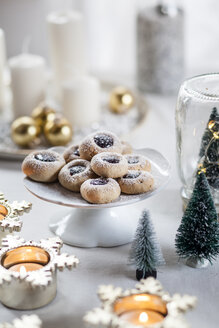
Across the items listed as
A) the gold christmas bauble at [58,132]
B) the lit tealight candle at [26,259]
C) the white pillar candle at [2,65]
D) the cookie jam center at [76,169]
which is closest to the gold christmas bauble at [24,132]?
the gold christmas bauble at [58,132]

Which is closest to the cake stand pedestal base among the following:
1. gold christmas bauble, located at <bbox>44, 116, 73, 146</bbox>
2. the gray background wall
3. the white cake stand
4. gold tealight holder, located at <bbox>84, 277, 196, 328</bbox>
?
the white cake stand

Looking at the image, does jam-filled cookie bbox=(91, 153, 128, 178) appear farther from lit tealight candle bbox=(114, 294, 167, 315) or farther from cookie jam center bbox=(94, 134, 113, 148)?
lit tealight candle bbox=(114, 294, 167, 315)

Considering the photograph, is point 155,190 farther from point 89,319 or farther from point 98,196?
point 89,319

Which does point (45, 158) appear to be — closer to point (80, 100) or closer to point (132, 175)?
point (132, 175)

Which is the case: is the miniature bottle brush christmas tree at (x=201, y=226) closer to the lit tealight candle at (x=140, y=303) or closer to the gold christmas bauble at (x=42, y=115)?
the lit tealight candle at (x=140, y=303)

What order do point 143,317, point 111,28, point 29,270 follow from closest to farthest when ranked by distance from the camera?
point 143,317, point 29,270, point 111,28

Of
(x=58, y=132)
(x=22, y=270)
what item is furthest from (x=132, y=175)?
(x=58, y=132)
